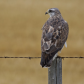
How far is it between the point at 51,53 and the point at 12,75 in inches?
429

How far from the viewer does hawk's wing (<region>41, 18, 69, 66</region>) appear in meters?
5.62

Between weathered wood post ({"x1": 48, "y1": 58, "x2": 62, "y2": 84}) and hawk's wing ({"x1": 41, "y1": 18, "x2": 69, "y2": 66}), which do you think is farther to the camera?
hawk's wing ({"x1": 41, "y1": 18, "x2": 69, "y2": 66})

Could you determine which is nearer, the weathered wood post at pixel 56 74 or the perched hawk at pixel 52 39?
the weathered wood post at pixel 56 74

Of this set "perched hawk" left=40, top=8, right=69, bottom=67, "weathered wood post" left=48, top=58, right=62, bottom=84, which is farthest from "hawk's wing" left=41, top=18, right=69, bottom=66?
"weathered wood post" left=48, top=58, right=62, bottom=84

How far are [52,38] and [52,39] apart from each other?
2 centimetres

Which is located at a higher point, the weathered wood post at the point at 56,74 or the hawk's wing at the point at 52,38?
the hawk's wing at the point at 52,38

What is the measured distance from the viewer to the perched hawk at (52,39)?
5.57 meters

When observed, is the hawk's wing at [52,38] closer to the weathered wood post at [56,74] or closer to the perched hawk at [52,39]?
the perched hawk at [52,39]

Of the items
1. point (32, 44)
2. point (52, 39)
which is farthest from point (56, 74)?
point (32, 44)

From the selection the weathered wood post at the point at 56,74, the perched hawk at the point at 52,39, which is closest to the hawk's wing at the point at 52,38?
the perched hawk at the point at 52,39

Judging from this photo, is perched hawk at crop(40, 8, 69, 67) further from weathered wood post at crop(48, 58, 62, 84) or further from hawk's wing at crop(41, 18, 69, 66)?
weathered wood post at crop(48, 58, 62, 84)

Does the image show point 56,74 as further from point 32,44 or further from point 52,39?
point 32,44

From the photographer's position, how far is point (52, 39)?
19.3 ft

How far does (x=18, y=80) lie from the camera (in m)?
15.4
